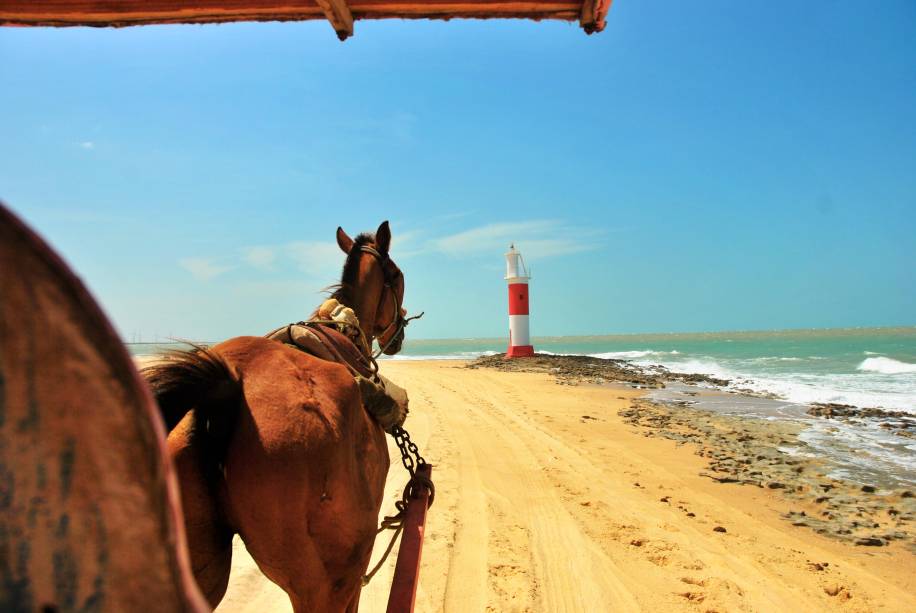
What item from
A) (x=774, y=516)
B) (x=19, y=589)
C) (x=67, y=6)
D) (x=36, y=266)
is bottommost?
(x=774, y=516)

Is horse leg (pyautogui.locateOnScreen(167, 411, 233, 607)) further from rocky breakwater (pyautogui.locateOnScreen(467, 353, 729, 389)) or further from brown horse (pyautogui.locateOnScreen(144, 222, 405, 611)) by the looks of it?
rocky breakwater (pyautogui.locateOnScreen(467, 353, 729, 389))

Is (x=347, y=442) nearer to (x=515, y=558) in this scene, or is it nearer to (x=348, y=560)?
(x=348, y=560)

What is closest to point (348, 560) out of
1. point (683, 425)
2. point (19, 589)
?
point (19, 589)

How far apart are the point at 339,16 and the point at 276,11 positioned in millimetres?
287

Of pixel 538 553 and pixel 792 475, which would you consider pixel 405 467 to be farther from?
pixel 792 475

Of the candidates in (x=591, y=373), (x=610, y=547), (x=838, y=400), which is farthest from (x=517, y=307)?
(x=610, y=547)

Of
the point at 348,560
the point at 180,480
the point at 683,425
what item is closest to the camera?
the point at 180,480

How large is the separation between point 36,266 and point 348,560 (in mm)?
1847

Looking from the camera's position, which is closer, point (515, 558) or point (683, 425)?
point (515, 558)

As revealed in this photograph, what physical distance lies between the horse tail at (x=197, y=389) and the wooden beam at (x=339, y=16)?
4.82ft

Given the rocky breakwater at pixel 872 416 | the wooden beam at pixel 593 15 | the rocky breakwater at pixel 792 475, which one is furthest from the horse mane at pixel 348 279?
the rocky breakwater at pixel 872 416

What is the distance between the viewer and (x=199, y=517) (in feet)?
5.75

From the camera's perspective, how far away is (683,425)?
401 inches

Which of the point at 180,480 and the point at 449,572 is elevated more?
the point at 180,480
